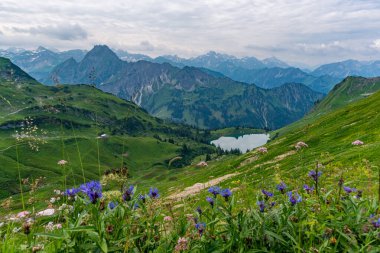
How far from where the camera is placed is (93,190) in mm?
5953

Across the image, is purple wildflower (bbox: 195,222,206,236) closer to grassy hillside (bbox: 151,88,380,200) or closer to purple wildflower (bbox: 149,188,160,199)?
purple wildflower (bbox: 149,188,160,199)

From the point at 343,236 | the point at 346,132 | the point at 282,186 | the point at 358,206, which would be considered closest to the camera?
the point at 343,236

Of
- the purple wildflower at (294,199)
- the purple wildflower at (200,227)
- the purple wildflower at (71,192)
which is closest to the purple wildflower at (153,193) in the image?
the purple wildflower at (200,227)

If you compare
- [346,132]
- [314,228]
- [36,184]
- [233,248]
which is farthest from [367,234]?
[346,132]

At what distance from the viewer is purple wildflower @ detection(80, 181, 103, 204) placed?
5871 millimetres

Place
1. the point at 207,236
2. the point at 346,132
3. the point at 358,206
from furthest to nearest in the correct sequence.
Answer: the point at 346,132 < the point at 358,206 < the point at 207,236

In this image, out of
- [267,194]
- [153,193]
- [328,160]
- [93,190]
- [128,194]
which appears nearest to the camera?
[93,190]

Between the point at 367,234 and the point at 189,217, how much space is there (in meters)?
3.28

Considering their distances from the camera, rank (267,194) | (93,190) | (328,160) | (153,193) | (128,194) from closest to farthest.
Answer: (93,190) → (128,194) → (153,193) → (267,194) → (328,160)

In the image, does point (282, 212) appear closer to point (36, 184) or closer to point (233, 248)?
point (233, 248)

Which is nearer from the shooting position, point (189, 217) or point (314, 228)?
point (314, 228)

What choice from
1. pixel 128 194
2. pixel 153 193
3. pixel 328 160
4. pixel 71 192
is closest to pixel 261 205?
pixel 153 193

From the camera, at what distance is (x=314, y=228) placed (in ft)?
21.6

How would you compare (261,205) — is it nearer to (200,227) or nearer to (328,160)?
(200,227)
